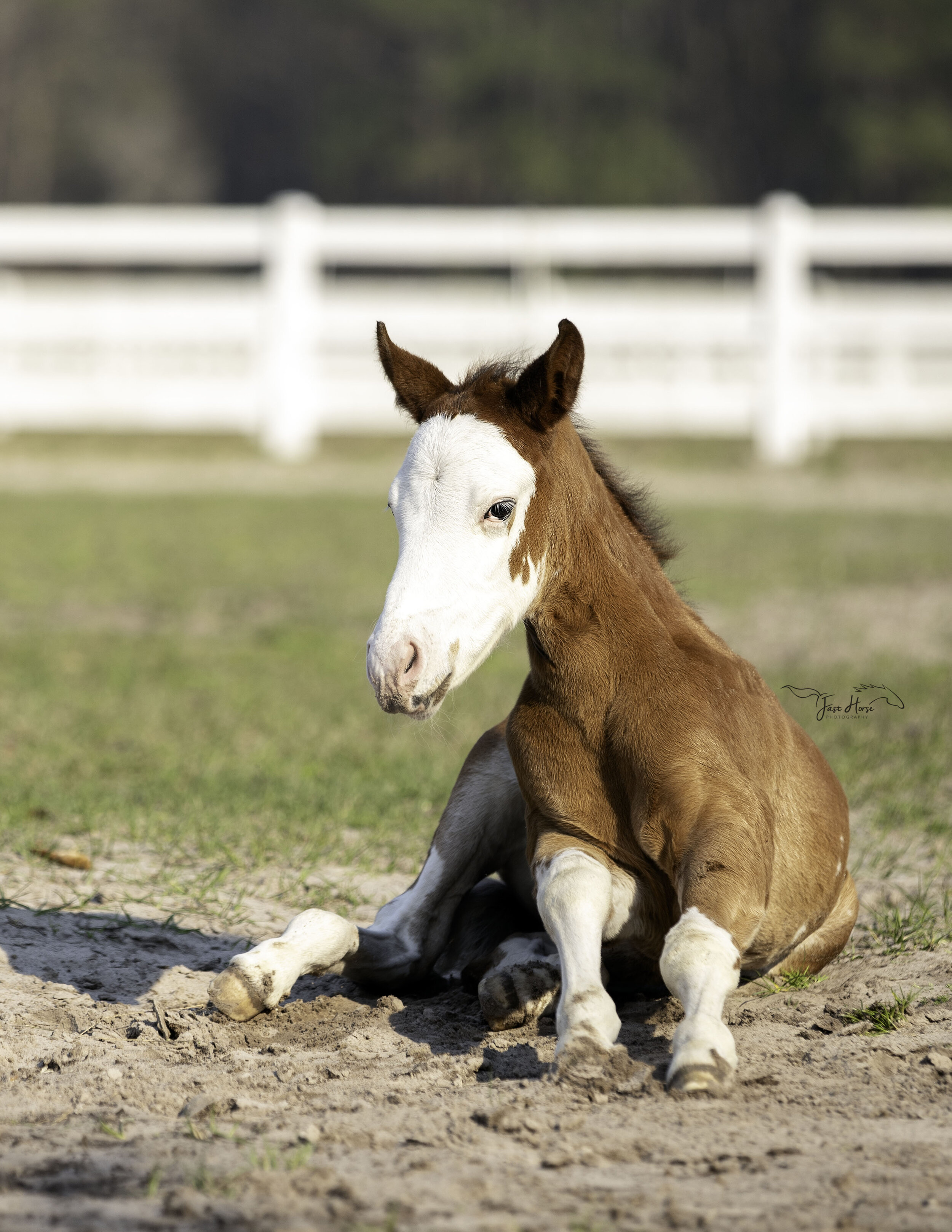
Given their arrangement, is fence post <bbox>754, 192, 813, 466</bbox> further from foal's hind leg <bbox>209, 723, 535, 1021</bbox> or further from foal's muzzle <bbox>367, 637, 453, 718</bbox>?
foal's muzzle <bbox>367, 637, 453, 718</bbox>

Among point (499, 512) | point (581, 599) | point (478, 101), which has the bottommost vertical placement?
point (581, 599)

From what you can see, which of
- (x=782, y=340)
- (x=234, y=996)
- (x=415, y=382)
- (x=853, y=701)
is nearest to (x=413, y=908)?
(x=234, y=996)

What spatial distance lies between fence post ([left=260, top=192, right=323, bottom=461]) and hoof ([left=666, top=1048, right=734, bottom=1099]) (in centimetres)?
1619

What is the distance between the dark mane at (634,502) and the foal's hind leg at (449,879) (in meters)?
0.64

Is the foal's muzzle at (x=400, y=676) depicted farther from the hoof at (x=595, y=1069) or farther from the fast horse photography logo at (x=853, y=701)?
the fast horse photography logo at (x=853, y=701)

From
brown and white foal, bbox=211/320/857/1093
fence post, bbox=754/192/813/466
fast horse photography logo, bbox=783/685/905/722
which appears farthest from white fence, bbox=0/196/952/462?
brown and white foal, bbox=211/320/857/1093

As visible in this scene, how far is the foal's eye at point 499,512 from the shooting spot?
319cm

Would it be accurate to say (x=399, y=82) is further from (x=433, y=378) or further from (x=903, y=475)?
(x=433, y=378)

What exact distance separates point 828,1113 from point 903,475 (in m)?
15.5

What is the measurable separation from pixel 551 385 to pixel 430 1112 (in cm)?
150

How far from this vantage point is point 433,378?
3.52 meters

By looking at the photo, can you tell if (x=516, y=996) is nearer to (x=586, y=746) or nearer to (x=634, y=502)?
(x=586, y=746)

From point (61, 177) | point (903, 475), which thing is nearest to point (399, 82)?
point (61, 177)

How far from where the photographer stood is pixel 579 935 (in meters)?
3.14
